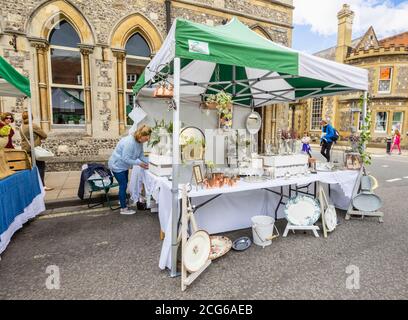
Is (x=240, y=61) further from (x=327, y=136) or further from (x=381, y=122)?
(x=381, y=122)

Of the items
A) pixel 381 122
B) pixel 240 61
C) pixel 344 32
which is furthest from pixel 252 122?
pixel 344 32

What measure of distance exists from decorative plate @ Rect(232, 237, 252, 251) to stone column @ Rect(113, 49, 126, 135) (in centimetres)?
656

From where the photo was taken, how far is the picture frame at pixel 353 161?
14.8ft

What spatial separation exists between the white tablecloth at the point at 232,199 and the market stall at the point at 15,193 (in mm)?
1692

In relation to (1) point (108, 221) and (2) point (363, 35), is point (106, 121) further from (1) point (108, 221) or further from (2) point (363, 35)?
(2) point (363, 35)

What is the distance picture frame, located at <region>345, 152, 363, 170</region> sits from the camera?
4.51 m

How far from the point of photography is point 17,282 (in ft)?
8.59

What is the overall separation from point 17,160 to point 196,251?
3.49 m

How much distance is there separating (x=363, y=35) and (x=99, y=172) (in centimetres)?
3138

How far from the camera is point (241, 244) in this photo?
10.9ft

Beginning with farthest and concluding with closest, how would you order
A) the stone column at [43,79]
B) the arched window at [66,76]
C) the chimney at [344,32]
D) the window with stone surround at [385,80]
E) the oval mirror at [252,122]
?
the chimney at [344,32], the window with stone surround at [385,80], the arched window at [66,76], the stone column at [43,79], the oval mirror at [252,122]

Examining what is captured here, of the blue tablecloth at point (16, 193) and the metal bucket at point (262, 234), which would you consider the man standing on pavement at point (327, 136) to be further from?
the blue tablecloth at point (16, 193)

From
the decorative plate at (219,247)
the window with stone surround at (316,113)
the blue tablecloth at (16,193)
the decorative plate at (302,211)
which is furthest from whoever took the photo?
the window with stone surround at (316,113)

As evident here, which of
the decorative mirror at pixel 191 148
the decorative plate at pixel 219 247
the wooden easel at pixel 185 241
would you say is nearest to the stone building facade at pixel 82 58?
the decorative mirror at pixel 191 148
